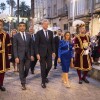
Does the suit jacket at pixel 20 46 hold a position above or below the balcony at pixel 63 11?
below

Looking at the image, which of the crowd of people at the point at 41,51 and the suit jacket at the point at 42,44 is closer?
the crowd of people at the point at 41,51

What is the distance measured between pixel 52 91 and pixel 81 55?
1.82m

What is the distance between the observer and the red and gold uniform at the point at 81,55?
9383 mm

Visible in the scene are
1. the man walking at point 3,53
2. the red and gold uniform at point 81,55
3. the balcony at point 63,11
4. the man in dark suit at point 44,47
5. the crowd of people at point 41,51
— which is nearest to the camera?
the man walking at point 3,53

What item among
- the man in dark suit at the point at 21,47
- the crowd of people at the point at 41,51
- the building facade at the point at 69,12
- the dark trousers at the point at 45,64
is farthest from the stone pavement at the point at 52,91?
the building facade at the point at 69,12

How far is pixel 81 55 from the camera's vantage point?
9484mm

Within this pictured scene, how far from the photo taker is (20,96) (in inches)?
296

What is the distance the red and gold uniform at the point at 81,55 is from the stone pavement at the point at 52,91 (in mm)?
508

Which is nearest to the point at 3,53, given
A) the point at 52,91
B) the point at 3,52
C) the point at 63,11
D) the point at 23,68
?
the point at 3,52

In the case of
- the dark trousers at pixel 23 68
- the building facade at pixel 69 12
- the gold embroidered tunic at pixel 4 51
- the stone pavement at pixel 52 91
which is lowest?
the stone pavement at pixel 52 91

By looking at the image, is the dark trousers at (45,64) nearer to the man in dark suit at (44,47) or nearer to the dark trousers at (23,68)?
the man in dark suit at (44,47)

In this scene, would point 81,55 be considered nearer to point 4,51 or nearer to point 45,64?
point 45,64

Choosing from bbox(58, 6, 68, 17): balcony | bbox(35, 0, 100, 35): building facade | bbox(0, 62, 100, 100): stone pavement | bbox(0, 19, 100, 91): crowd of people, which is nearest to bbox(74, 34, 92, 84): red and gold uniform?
bbox(0, 19, 100, 91): crowd of people

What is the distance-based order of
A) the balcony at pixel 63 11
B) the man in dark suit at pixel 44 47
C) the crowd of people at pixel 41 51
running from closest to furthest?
1. the crowd of people at pixel 41 51
2. the man in dark suit at pixel 44 47
3. the balcony at pixel 63 11
